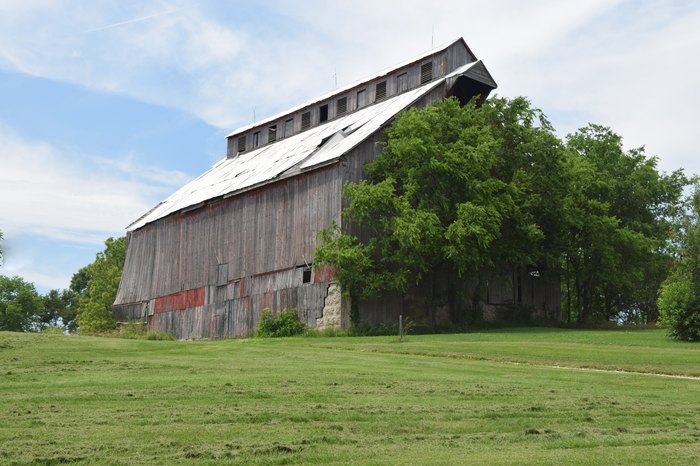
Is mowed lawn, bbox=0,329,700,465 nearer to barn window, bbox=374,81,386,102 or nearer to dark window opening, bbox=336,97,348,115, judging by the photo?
barn window, bbox=374,81,386,102

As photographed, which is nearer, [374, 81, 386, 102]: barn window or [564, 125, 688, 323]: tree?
[564, 125, 688, 323]: tree

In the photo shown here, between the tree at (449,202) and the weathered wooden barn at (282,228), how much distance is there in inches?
69.5

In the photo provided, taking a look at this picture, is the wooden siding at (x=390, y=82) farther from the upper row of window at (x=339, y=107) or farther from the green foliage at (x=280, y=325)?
the green foliage at (x=280, y=325)

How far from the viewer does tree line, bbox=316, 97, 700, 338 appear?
39.2 metres

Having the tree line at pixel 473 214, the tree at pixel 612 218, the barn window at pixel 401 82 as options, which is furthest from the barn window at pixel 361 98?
the tree at pixel 612 218

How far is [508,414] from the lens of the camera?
1356cm

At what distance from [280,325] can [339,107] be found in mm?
18695

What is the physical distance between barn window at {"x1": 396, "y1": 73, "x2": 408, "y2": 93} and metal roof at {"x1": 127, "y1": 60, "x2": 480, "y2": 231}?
25.7 inches

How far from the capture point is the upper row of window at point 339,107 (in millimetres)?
50625

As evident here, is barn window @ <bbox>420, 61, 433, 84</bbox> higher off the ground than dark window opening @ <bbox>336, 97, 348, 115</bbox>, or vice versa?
barn window @ <bbox>420, 61, 433, 84</bbox>

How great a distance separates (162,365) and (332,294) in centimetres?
2050

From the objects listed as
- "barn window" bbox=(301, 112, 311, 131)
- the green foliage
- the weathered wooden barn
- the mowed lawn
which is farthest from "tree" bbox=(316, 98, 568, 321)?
"barn window" bbox=(301, 112, 311, 131)

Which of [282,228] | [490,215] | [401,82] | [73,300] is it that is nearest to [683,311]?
[490,215]

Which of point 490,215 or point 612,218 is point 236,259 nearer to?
point 490,215
